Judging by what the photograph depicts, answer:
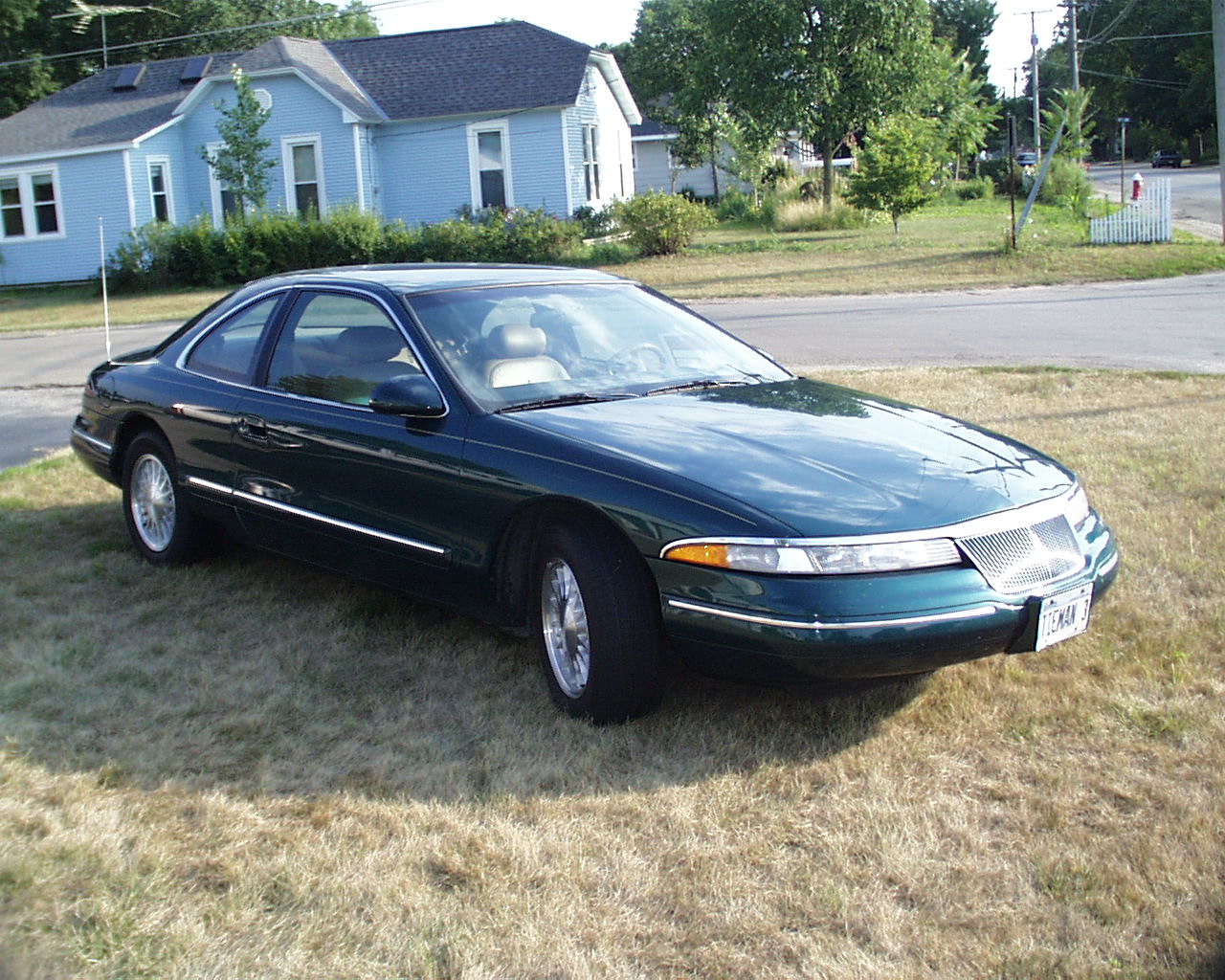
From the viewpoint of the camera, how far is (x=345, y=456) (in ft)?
15.8

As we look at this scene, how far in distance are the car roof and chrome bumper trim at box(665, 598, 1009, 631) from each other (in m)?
2.08

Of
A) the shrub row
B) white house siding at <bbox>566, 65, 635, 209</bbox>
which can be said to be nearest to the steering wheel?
the shrub row

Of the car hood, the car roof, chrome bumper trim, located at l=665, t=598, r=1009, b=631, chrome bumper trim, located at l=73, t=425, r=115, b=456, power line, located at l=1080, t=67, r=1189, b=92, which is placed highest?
power line, located at l=1080, t=67, r=1189, b=92

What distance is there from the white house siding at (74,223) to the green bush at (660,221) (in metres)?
12.8

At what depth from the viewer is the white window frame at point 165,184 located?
30.8 metres

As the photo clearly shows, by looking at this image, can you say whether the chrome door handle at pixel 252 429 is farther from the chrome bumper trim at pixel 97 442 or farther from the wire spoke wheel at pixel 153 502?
the chrome bumper trim at pixel 97 442

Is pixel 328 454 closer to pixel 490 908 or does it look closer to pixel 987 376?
pixel 490 908

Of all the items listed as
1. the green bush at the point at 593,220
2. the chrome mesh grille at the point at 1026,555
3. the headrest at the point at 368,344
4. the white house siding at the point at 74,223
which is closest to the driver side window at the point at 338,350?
the headrest at the point at 368,344

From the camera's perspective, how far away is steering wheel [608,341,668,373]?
498 centimetres

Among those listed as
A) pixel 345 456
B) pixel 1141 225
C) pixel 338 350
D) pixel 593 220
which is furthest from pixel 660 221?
pixel 345 456

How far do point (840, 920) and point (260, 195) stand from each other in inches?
1128

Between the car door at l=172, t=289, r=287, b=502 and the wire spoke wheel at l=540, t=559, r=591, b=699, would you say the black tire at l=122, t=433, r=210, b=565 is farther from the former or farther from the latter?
the wire spoke wheel at l=540, t=559, r=591, b=699

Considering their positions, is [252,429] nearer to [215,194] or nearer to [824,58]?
[215,194]

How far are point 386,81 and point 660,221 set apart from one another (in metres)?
9.96
